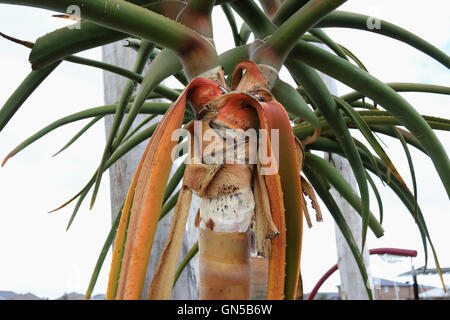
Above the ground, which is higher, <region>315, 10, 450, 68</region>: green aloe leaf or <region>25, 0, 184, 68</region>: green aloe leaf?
<region>315, 10, 450, 68</region>: green aloe leaf

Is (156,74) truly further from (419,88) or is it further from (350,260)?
Answer: (350,260)

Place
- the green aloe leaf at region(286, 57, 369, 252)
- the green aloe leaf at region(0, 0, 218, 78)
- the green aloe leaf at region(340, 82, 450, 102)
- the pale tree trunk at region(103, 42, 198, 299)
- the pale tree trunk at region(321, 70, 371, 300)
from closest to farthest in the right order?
the green aloe leaf at region(0, 0, 218, 78) < the green aloe leaf at region(286, 57, 369, 252) < the green aloe leaf at region(340, 82, 450, 102) < the pale tree trunk at region(103, 42, 198, 299) < the pale tree trunk at region(321, 70, 371, 300)

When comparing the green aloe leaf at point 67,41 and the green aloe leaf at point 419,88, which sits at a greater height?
the green aloe leaf at point 419,88

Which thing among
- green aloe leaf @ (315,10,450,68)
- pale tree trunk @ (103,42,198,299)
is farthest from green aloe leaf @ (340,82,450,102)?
pale tree trunk @ (103,42,198,299)

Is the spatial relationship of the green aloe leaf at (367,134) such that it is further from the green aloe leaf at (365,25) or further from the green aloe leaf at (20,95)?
the green aloe leaf at (20,95)

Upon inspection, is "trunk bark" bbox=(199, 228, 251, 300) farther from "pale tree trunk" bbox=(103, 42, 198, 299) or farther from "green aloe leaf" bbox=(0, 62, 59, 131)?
"pale tree trunk" bbox=(103, 42, 198, 299)

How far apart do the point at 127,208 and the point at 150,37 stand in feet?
0.36

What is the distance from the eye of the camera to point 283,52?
31cm

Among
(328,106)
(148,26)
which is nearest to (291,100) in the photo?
(328,106)

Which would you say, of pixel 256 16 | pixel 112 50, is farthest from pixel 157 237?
pixel 256 16

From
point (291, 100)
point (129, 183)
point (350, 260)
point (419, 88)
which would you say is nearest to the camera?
point (291, 100)

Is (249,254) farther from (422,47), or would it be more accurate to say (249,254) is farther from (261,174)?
(422,47)

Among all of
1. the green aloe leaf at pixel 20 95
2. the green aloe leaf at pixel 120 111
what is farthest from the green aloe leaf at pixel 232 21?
the green aloe leaf at pixel 20 95

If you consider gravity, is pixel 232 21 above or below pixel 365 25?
above
